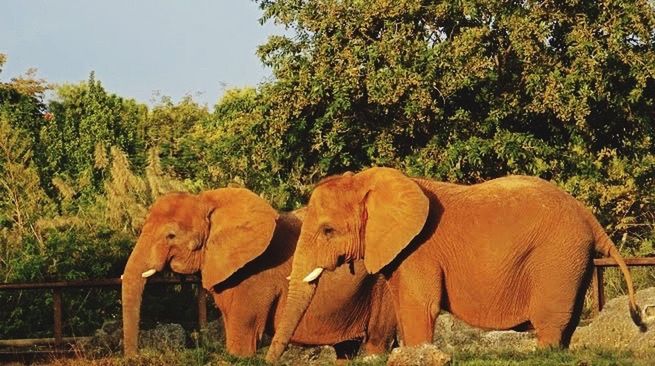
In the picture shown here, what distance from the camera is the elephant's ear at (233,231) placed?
15430 millimetres

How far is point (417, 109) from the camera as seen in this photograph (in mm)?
23000

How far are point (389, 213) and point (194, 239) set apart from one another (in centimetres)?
310

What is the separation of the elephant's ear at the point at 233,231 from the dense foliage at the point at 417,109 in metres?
7.33

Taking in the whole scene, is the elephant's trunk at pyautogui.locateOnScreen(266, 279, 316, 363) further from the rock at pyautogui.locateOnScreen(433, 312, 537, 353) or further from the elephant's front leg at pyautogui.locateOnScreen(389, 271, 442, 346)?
the rock at pyautogui.locateOnScreen(433, 312, 537, 353)

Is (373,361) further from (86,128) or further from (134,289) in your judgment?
(86,128)

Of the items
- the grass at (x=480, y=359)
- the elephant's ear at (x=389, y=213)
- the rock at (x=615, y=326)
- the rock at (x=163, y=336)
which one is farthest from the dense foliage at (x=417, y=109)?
the grass at (x=480, y=359)

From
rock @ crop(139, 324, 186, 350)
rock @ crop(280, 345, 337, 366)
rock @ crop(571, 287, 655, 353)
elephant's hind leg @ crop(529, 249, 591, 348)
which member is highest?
elephant's hind leg @ crop(529, 249, 591, 348)

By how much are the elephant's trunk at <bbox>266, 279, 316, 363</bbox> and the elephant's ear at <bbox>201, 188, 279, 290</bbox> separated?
5.69 ft

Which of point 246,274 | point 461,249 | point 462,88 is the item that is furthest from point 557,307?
point 462,88

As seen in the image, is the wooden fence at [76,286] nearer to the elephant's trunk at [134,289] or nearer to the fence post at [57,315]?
the fence post at [57,315]

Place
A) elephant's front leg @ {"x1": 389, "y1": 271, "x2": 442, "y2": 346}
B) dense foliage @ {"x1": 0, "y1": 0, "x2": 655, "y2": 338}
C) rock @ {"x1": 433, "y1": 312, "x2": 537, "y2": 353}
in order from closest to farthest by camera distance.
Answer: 1. elephant's front leg @ {"x1": 389, "y1": 271, "x2": 442, "y2": 346}
2. rock @ {"x1": 433, "y1": 312, "x2": 537, "y2": 353}
3. dense foliage @ {"x1": 0, "y1": 0, "x2": 655, "y2": 338}

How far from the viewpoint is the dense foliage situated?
2309cm

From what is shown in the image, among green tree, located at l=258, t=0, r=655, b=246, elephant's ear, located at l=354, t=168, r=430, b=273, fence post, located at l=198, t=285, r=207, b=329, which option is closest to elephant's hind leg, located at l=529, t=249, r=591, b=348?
elephant's ear, located at l=354, t=168, r=430, b=273

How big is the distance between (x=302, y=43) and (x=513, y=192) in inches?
467
